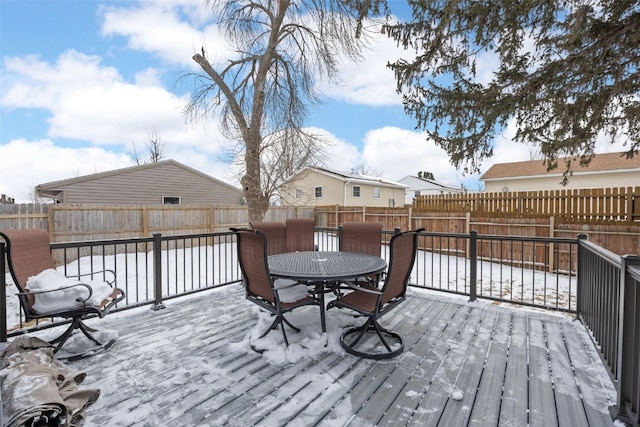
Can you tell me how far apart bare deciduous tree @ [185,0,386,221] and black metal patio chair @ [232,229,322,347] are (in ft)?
21.3

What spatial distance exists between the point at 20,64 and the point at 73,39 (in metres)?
1.33

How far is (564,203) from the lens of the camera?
8031mm

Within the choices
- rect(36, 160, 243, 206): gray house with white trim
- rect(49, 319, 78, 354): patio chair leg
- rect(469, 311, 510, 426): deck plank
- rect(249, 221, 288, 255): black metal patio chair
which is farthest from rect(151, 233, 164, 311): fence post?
rect(36, 160, 243, 206): gray house with white trim

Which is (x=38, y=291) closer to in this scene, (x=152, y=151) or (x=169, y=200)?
(x=169, y=200)

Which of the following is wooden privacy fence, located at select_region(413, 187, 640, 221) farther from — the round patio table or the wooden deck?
the round patio table

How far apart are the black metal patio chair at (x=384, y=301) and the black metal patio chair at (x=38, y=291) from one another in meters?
2.26

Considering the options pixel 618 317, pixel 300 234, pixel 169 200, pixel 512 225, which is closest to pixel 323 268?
pixel 300 234

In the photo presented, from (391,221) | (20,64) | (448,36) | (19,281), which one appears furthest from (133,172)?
(448,36)

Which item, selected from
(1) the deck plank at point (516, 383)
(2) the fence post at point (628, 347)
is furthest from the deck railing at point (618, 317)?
(1) the deck plank at point (516, 383)

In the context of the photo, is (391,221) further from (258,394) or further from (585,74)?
(258,394)

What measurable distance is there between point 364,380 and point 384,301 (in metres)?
0.70

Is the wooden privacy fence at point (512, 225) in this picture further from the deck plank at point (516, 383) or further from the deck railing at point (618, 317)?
the deck plank at point (516, 383)

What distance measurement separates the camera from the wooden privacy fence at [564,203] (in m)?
6.94

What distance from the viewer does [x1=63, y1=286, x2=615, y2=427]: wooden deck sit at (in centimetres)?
201
